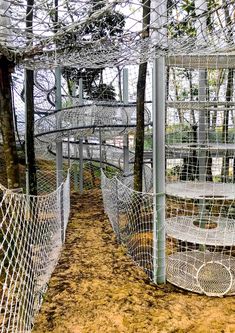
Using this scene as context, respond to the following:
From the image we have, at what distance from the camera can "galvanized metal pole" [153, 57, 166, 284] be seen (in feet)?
8.11

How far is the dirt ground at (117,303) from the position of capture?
1968 mm

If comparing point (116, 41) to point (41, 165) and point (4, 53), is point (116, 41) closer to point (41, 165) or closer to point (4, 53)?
point (4, 53)

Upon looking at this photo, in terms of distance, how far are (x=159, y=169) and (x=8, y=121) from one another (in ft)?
4.00

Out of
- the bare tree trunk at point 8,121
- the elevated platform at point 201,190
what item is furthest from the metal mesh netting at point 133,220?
the bare tree trunk at point 8,121

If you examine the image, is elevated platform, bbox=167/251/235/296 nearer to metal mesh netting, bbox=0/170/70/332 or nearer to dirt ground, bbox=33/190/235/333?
dirt ground, bbox=33/190/235/333

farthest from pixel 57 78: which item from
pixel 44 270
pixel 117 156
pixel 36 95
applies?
pixel 44 270

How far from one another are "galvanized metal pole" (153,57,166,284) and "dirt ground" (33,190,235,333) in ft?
0.60

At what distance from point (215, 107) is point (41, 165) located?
603 centimetres

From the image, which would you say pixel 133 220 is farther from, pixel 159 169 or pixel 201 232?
pixel 159 169

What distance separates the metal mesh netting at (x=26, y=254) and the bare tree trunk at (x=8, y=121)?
233mm

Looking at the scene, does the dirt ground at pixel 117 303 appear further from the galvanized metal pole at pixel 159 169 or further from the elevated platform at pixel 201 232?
the elevated platform at pixel 201 232

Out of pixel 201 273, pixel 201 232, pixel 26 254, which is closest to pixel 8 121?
pixel 26 254

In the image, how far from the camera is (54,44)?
7.57 ft

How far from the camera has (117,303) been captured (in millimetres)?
2229
